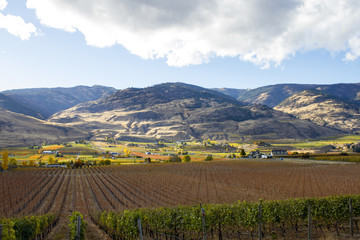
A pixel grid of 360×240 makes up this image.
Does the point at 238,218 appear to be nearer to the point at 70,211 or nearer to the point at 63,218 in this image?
the point at 63,218

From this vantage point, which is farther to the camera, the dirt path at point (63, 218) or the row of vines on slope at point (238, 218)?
the dirt path at point (63, 218)

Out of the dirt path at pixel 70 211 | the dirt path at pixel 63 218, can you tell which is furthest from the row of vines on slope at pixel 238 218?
the dirt path at pixel 63 218

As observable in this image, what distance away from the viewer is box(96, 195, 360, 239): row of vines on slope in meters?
24.0

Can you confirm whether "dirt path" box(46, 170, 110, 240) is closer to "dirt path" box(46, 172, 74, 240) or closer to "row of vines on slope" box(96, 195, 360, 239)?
"dirt path" box(46, 172, 74, 240)

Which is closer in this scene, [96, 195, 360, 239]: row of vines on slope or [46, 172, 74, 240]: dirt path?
[96, 195, 360, 239]: row of vines on slope

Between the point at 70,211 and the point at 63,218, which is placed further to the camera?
the point at 70,211

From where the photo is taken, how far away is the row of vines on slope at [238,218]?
78.6 feet

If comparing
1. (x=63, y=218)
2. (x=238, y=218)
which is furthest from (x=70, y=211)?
(x=238, y=218)

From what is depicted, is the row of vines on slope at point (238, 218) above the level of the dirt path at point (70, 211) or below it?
above

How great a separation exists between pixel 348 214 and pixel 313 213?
3.29m

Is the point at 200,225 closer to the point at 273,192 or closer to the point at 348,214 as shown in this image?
the point at 348,214

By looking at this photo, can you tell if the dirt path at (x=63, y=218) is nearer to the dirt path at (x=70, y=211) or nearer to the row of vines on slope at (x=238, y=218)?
the dirt path at (x=70, y=211)

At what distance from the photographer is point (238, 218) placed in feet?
80.8

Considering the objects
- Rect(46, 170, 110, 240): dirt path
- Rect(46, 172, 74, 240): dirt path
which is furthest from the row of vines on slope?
Rect(46, 172, 74, 240): dirt path
